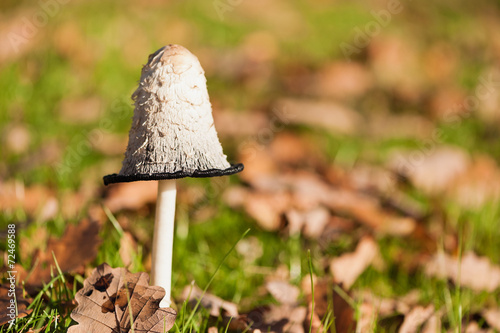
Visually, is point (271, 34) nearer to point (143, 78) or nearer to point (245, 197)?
point (245, 197)

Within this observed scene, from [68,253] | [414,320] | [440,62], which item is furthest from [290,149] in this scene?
[440,62]

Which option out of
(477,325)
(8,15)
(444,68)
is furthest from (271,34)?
(477,325)

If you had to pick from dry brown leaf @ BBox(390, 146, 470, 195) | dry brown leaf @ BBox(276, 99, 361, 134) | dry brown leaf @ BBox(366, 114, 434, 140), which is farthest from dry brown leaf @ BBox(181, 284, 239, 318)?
dry brown leaf @ BBox(366, 114, 434, 140)

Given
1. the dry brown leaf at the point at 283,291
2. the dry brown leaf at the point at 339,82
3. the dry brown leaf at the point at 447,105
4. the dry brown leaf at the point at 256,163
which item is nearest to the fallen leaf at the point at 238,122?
the dry brown leaf at the point at 256,163

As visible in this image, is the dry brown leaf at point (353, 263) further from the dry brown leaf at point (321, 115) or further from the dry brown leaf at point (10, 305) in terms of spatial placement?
the dry brown leaf at point (321, 115)

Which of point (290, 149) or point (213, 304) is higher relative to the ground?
point (290, 149)

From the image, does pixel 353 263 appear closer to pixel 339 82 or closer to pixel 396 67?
pixel 339 82
